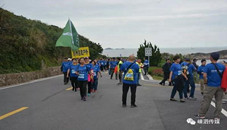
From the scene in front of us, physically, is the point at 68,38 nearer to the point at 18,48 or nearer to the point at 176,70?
the point at 18,48

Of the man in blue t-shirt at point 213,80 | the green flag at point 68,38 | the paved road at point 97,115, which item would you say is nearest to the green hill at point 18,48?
the green flag at point 68,38

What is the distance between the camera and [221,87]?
7.26m

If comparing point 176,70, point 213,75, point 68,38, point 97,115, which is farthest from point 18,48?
point 213,75

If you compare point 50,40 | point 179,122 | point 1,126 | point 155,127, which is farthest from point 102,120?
point 50,40

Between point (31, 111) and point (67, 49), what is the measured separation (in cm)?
3224

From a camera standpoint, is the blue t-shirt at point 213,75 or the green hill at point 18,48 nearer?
the blue t-shirt at point 213,75

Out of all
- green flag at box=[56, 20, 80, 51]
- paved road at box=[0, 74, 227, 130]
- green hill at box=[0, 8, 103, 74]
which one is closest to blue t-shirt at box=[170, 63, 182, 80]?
paved road at box=[0, 74, 227, 130]

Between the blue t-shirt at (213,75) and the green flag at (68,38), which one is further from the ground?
the green flag at (68,38)

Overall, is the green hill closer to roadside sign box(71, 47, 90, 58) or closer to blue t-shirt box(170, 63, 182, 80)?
roadside sign box(71, 47, 90, 58)

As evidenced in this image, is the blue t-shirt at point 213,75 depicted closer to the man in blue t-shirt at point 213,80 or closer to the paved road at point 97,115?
the man in blue t-shirt at point 213,80

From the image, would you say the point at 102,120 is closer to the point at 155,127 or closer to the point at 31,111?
the point at 155,127

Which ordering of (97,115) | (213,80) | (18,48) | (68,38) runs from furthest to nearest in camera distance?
1. (18,48)
2. (68,38)
3. (97,115)
4. (213,80)

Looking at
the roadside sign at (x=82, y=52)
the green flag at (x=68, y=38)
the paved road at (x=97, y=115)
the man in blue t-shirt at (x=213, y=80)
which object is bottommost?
the paved road at (x=97, y=115)

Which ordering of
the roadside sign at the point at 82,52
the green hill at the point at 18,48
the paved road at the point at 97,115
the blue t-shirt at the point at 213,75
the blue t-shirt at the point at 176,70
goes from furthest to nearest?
1. the green hill at the point at 18,48
2. the roadside sign at the point at 82,52
3. the blue t-shirt at the point at 176,70
4. the blue t-shirt at the point at 213,75
5. the paved road at the point at 97,115
